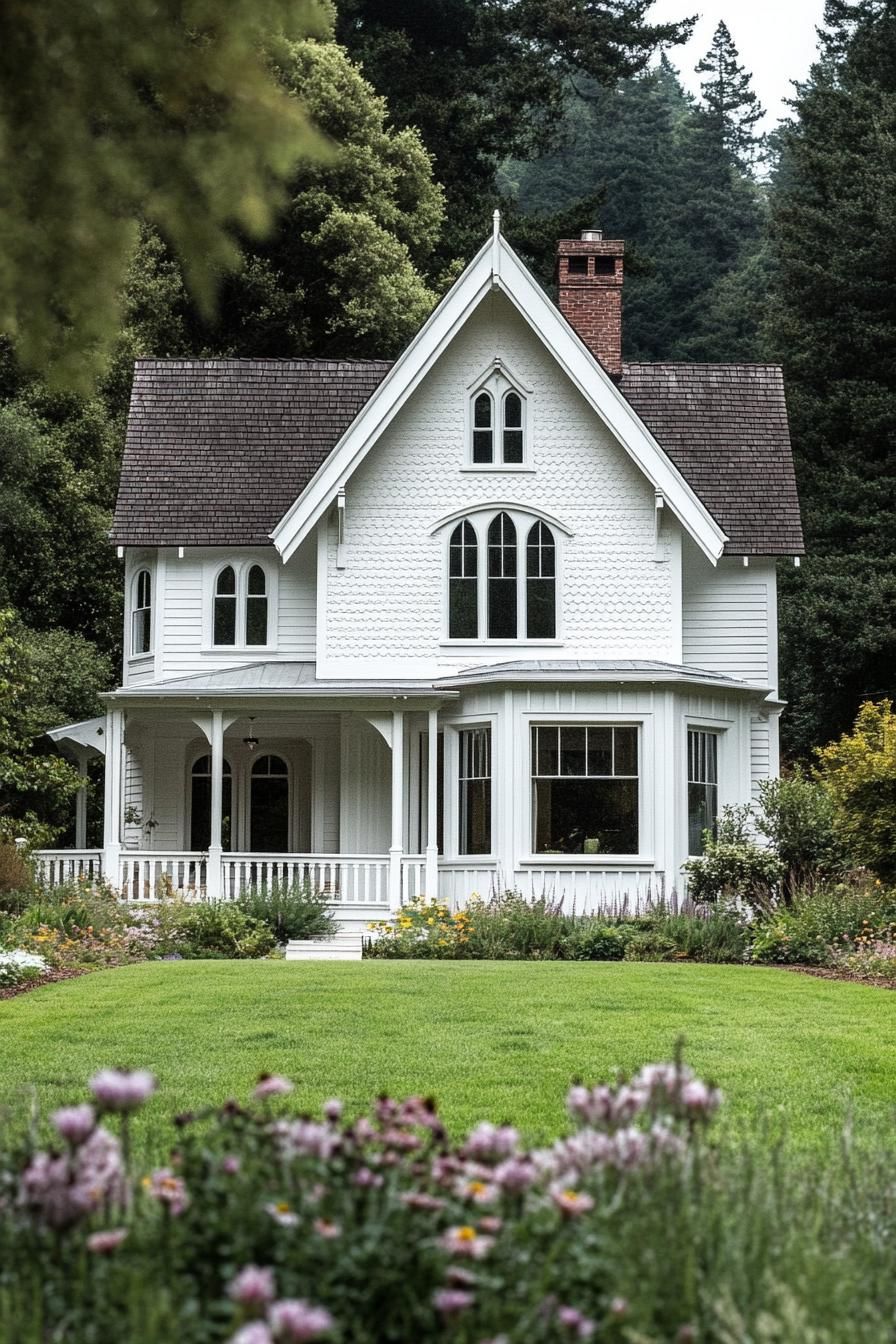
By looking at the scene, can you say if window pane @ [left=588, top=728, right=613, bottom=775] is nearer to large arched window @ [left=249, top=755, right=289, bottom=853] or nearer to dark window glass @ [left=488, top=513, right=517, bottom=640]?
dark window glass @ [left=488, top=513, right=517, bottom=640]

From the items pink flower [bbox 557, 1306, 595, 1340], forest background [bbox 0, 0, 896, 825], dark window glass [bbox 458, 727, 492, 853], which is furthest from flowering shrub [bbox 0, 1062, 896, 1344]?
dark window glass [bbox 458, 727, 492, 853]

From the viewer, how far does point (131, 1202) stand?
180 inches

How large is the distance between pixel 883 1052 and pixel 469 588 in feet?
47.9

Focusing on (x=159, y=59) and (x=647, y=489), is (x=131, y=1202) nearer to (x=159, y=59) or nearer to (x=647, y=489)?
(x=159, y=59)

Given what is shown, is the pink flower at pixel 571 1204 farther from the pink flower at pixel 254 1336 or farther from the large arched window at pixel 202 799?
the large arched window at pixel 202 799

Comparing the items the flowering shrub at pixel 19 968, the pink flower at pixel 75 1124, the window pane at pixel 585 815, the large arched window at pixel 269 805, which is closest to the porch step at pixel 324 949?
the window pane at pixel 585 815

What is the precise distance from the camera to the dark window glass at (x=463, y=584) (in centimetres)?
2508

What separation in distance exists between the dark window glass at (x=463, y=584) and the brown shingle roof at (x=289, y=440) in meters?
3.16

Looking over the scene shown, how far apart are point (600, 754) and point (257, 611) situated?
6502 mm

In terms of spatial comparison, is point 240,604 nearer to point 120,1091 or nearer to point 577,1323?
point 120,1091

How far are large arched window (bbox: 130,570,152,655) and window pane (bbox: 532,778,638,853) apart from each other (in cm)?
779

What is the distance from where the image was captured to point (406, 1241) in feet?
13.0

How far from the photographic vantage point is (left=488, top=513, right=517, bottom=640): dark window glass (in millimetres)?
25047

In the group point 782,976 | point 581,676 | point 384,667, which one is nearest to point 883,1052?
point 782,976
